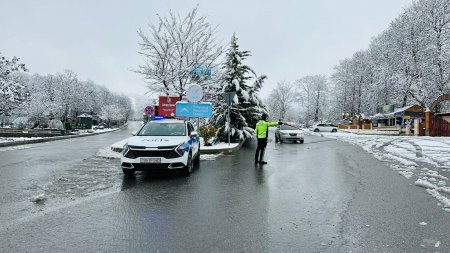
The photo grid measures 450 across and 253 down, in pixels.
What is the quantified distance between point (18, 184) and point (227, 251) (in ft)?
20.2

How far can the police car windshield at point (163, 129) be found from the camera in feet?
32.0

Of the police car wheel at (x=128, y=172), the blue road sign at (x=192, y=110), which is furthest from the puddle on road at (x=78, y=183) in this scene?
the blue road sign at (x=192, y=110)

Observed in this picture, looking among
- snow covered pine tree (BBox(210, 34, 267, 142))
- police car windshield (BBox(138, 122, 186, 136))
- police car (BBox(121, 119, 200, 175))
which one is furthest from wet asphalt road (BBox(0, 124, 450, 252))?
snow covered pine tree (BBox(210, 34, 267, 142))

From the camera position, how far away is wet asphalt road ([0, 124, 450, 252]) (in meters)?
3.93

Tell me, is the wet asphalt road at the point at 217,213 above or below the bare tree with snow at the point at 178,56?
below

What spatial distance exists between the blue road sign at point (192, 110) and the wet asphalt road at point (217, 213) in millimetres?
7551

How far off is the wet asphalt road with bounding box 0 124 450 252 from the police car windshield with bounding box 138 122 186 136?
1.34 meters

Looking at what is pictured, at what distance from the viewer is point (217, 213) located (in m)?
5.25

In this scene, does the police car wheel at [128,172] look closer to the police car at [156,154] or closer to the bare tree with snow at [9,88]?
the police car at [156,154]

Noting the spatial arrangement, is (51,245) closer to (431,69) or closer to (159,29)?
(159,29)

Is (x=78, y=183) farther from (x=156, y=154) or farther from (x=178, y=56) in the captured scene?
(x=178, y=56)

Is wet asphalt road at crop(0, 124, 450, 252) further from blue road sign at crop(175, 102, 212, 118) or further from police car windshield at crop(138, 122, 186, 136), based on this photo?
blue road sign at crop(175, 102, 212, 118)

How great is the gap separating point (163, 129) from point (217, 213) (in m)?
5.21

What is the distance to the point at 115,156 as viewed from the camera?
1320 cm
